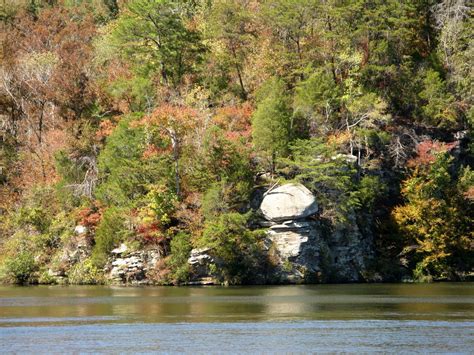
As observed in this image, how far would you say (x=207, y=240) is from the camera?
6284cm

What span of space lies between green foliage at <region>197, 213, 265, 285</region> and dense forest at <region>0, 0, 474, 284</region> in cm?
11

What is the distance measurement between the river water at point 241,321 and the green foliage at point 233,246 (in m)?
5.00

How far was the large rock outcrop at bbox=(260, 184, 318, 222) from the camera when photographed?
65.1 meters

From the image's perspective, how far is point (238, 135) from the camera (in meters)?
70.1

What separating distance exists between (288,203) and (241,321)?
85.4 feet

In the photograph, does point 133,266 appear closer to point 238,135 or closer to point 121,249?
point 121,249

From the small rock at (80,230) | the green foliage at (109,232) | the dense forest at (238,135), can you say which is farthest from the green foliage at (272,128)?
the small rock at (80,230)

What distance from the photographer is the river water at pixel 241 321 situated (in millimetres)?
33438

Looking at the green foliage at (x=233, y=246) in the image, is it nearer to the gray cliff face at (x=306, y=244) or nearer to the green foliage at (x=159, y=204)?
the gray cliff face at (x=306, y=244)

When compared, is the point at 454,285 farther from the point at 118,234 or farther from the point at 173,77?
the point at 173,77

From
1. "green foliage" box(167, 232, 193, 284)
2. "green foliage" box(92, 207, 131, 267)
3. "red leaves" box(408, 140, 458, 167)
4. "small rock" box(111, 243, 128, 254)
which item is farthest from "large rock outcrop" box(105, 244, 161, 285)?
"red leaves" box(408, 140, 458, 167)

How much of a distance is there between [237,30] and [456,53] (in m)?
19.5

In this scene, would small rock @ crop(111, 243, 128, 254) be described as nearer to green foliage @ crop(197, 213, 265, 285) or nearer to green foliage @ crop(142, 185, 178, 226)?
green foliage @ crop(142, 185, 178, 226)

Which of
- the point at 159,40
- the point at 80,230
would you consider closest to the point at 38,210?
the point at 80,230
